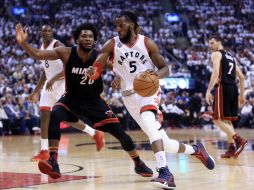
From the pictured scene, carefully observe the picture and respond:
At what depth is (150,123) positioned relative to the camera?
6.38 m

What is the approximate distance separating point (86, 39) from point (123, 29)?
1.73 ft

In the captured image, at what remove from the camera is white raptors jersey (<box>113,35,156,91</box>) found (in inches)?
266

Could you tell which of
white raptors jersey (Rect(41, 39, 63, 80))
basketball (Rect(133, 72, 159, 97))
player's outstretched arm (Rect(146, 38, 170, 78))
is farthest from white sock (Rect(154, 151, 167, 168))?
white raptors jersey (Rect(41, 39, 63, 80))

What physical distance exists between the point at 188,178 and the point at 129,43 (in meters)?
1.64

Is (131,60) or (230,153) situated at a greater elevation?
(131,60)

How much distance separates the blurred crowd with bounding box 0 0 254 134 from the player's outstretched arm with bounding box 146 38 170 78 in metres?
10.3

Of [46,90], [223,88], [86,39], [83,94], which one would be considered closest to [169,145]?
[83,94]

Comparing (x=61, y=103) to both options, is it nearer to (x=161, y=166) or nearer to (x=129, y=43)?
(x=129, y=43)

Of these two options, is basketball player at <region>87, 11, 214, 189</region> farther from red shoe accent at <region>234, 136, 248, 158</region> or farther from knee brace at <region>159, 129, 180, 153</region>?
red shoe accent at <region>234, 136, 248, 158</region>

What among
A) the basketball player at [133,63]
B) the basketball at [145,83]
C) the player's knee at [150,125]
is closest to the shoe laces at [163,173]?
the player's knee at [150,125]

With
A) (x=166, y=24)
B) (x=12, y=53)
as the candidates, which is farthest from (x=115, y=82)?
(x=166, y=24)

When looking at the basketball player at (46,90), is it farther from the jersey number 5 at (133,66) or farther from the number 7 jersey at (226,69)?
the jersey number 5 at (133,66)

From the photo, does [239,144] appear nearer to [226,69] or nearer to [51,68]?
[226,69]

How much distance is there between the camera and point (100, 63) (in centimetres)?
673
